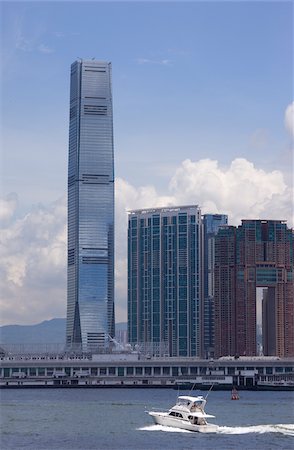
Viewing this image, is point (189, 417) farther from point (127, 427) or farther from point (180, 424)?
point (127, 427)

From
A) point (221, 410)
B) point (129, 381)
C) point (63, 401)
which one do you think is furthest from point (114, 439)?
point (129, 381)

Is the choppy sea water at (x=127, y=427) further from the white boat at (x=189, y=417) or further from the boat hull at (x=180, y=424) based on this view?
the white boat at (x=189, y=417)

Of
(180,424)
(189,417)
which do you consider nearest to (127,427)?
(180,424)

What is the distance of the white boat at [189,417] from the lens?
8531 centimetres

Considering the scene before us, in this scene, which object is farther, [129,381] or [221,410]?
[129,381]

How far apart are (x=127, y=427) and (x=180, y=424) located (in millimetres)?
5833

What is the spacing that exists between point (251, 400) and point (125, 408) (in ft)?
86.7

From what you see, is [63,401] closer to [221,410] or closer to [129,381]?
[221,410]

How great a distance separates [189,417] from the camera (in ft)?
285

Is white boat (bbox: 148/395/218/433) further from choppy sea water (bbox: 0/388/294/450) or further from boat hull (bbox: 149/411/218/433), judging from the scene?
choppy sea water (bbox: 0/388/294/450)

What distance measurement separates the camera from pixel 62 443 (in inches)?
3118

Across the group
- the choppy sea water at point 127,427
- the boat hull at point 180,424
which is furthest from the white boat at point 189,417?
the choppy sea water at point 127,427

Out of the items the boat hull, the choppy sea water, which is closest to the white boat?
the boat hull

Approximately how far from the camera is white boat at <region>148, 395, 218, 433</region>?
280 ft
